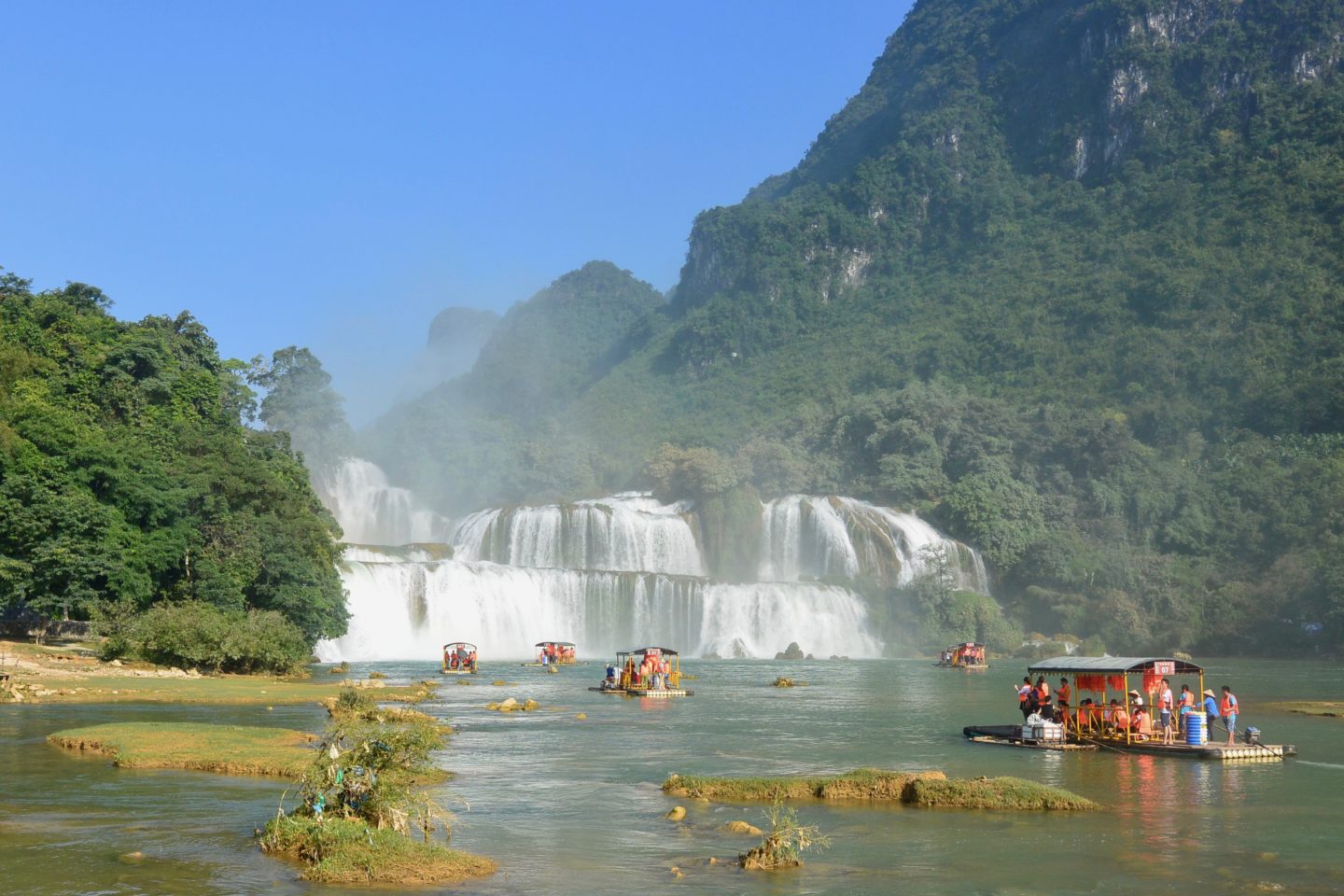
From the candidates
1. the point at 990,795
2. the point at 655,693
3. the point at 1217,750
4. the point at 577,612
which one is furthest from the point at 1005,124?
the point at 990,795

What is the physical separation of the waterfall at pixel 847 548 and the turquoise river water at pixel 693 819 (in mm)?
55840

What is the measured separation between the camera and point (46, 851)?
14.4 m

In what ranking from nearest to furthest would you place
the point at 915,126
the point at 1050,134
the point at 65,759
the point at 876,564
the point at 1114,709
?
1. the point at 65,759
2. the point at 1114,709
3. the point at 876,564
4. the point at 1050,134
5. the point at 915,126

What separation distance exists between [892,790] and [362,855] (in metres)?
8.64

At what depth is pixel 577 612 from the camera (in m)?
70.2

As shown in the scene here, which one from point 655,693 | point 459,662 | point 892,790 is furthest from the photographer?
point 459,662

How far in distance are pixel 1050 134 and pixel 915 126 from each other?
17468 millimetres

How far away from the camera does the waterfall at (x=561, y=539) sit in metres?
80.9

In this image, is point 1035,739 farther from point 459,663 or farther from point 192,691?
point 459,663

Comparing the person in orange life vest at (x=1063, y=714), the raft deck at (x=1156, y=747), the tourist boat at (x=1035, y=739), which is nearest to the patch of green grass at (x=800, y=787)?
the tourist boat at (x=1035, y=739)

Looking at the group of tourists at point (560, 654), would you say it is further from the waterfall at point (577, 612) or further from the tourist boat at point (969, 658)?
the tourist boat at point (969, 658)

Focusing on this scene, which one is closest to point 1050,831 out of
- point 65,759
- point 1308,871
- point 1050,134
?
point 1308,871

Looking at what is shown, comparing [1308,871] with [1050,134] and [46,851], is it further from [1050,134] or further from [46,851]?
[1050,134]

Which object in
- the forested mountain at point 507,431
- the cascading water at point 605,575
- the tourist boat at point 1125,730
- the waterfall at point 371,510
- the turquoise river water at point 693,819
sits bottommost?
the turquoise river water at point 693,819
